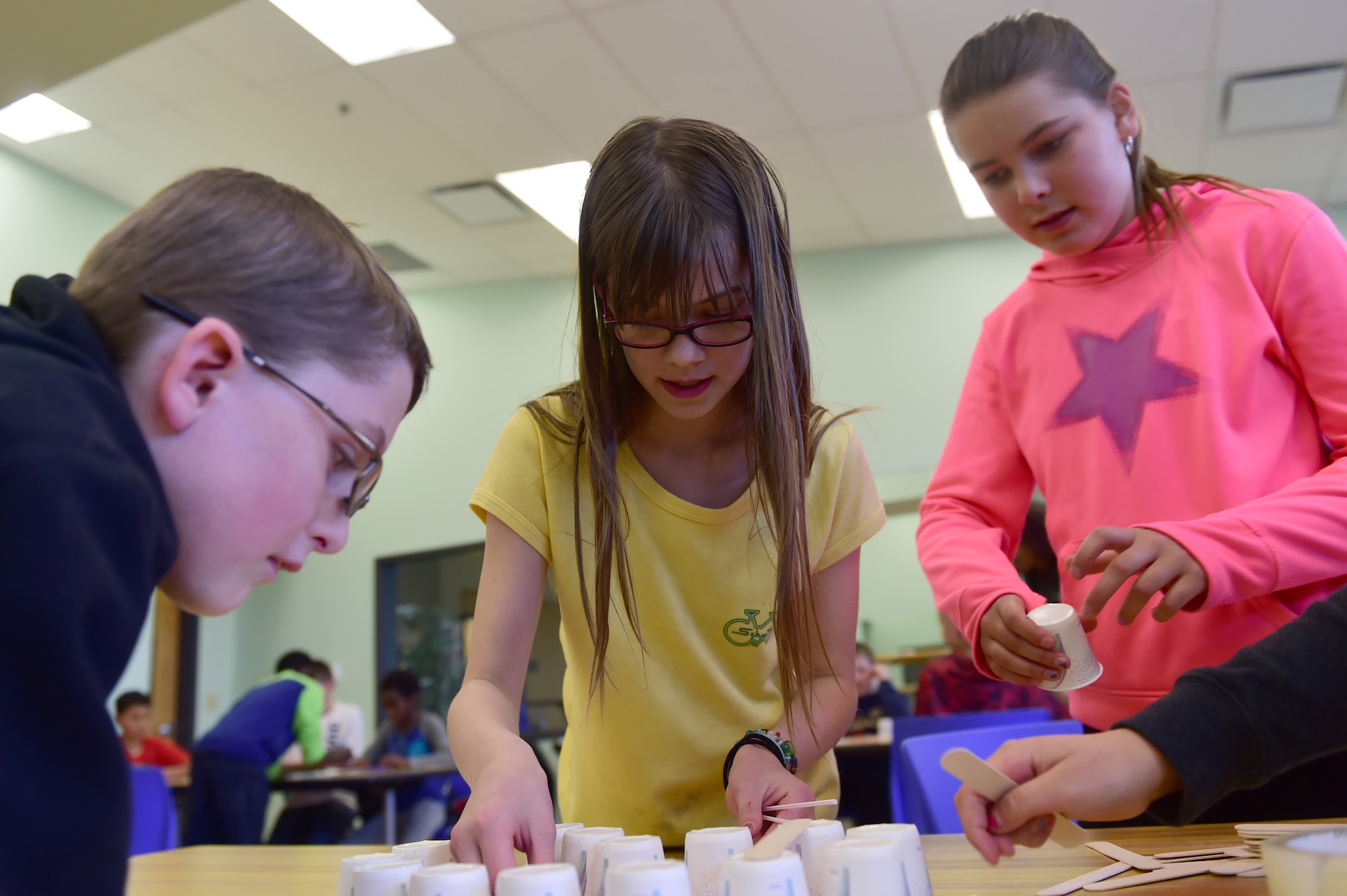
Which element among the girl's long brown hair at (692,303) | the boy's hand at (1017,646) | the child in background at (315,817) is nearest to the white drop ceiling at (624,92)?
the girl's long brown hair at (692,303)

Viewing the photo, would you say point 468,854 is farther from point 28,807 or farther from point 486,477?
point 486,477

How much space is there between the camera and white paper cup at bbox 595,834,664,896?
737 mm

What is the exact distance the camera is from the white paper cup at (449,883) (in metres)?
0.65

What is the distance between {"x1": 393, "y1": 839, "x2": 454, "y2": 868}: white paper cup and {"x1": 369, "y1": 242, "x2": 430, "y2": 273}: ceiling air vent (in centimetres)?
526

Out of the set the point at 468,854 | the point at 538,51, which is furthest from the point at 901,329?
the point at 468,854

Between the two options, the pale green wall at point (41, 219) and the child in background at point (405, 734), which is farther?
the child in background at point (405, 734)

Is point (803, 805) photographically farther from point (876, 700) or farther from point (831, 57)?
point (876, 700)

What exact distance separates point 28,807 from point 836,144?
4.76 meters

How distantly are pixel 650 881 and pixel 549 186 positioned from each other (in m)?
4.86

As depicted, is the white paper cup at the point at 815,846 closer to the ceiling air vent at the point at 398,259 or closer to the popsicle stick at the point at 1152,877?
the popsicle stick at the point at 1152,877

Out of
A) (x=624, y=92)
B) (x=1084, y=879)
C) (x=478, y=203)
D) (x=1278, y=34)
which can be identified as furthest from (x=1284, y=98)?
(x=1084, y=879)

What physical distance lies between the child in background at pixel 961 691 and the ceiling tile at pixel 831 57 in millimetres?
2233

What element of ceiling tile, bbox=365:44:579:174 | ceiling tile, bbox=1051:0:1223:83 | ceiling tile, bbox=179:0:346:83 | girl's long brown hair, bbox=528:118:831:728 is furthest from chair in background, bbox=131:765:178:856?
ceiling tile, bbox=1051:0:1223:83

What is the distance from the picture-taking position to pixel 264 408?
26.6 inches
